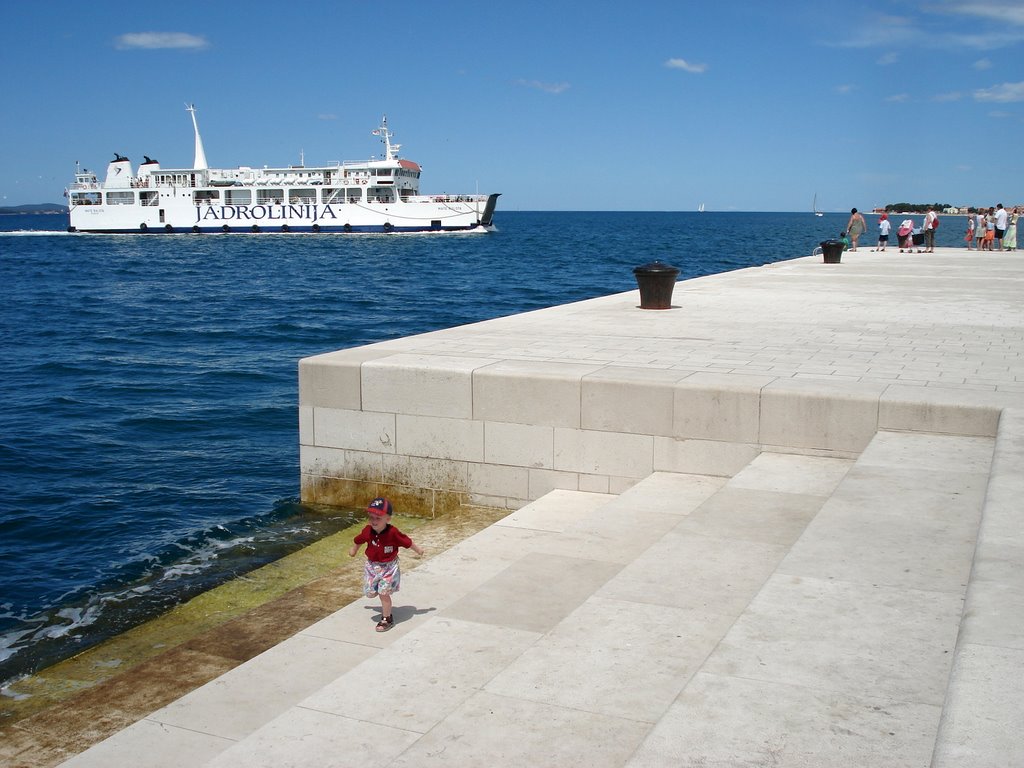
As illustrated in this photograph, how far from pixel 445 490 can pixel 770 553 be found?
4021 millimetres

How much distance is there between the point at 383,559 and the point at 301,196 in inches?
3448

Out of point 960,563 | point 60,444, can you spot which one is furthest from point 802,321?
point 60,444

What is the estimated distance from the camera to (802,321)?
510 inches

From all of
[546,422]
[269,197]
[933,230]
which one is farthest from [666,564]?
[269,197]

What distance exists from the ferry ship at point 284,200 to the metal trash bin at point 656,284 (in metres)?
75.6

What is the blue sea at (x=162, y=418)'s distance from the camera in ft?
29.5

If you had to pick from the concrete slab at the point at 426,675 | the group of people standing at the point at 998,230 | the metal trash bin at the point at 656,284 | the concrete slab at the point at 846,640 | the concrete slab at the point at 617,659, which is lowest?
the concrete slab at the point at 426,675

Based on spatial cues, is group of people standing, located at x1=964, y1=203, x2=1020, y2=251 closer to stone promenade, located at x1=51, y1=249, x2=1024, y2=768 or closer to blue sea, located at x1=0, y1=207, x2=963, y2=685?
blue sea, located at x1=0, y1=207, x2=963, y2=685

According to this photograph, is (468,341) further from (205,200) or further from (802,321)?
(205,200)

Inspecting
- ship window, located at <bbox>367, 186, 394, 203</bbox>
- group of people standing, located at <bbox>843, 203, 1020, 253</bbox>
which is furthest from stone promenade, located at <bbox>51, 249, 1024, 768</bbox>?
ship window, located at <bbox>367, 186, 394, 203</bbox>

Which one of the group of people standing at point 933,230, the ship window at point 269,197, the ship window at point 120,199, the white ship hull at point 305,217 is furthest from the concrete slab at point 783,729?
the ship window at point 120,199

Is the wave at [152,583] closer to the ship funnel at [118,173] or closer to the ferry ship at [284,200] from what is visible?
the ferry ship at [284,200]

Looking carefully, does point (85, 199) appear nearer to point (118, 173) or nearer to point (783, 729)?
point (118, 173)

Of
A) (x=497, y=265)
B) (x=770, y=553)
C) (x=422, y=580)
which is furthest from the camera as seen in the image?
(x=497, y=265)
